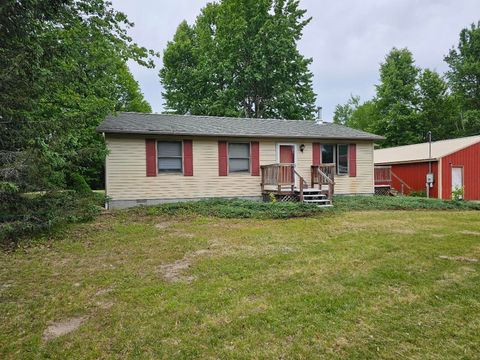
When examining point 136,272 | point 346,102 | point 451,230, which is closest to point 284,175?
point 451,230

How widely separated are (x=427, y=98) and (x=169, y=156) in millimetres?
27589

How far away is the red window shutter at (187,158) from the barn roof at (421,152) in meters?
13.1

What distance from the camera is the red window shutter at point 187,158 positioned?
426 inches

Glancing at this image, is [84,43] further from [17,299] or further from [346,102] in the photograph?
[346,102]

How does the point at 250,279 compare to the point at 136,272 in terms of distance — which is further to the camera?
the point at 136,272

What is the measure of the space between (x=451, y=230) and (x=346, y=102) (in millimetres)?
42638

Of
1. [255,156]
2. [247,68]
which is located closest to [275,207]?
[255,156]

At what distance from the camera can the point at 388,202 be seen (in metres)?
10.5

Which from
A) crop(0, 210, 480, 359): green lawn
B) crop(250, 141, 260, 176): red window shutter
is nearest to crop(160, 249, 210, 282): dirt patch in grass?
crop(0, 210, 480, 359): green lawn

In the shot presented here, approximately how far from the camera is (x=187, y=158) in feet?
35.6

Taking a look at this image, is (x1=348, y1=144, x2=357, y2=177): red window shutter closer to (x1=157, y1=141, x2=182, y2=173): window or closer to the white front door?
the white front door

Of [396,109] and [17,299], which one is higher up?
[396,109]

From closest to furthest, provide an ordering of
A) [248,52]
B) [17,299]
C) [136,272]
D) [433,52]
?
1. [17,299]
2. [136,272]
3. [248,52]
4. [433,52]

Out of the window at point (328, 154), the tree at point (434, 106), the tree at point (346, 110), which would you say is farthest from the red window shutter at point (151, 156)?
the tree at point (346, 110)
